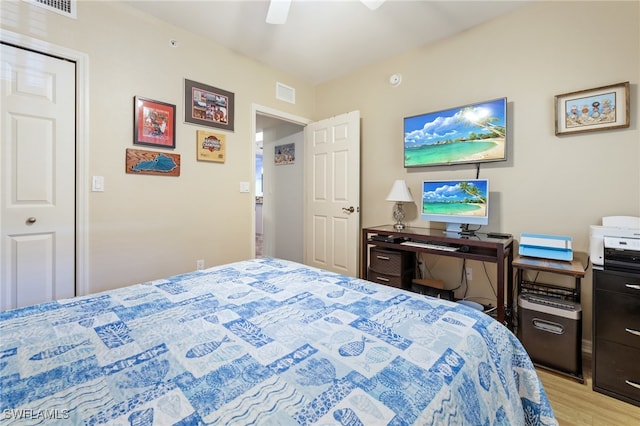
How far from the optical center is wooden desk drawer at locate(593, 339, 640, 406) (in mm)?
1592

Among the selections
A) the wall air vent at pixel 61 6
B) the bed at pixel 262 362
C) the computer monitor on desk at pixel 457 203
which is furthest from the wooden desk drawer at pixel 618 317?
the wall air vent at pixel 61 6

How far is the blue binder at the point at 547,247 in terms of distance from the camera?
6.38 feet

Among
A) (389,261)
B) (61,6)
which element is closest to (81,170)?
(61,6)

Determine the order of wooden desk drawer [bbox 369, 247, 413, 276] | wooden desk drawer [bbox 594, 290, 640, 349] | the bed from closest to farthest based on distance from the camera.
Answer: the bed < wooden desk drawer [bbox 594, 290, 640, 349] < wooden desk drawer [bbox 369, 247, 413, 276]

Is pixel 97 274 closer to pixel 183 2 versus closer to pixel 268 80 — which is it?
pixel 183 2

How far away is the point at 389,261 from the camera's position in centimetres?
273

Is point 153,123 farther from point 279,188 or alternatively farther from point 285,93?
point 279,188

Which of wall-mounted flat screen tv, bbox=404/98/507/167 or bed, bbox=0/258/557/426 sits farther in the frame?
wall-mounted flat screen tv, bbox=404/98/507/167

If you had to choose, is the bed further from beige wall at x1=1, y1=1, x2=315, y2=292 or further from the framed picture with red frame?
the framed picture with red frame

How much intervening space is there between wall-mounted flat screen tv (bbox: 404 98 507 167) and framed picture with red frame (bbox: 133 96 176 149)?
2233 millimetres

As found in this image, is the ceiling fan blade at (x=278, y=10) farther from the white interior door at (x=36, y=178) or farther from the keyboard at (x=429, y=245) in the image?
the keyboard at (x=429, y=245)

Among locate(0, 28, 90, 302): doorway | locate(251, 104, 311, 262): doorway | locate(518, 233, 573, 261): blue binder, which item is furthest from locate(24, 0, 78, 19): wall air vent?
locate(518, 233, 573, 261): blue binder

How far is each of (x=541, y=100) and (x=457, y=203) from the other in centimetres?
101

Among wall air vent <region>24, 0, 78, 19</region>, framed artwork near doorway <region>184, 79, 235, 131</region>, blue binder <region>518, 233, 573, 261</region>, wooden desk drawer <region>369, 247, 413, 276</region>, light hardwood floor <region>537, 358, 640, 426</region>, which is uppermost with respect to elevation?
wall air vent <region>24, 0, 78, 19</region>
